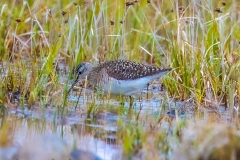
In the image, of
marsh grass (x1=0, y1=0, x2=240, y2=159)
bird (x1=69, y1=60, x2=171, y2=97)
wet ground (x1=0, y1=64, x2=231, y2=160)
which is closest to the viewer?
wet ground (x1=0, y1=64, x2=231, y2=160)

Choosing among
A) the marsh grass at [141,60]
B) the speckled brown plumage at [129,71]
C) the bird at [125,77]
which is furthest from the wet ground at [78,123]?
the speckled brown plumage at [129,71]

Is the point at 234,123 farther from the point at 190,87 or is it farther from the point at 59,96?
the point at 59,96

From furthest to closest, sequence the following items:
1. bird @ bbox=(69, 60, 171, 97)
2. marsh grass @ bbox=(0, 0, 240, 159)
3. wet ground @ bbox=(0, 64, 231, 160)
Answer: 1. bird @ bbox=(69, 60, 171, 97)
2. marsh grass @ bbox=(0, 0, 240, 159)
3. wet ground @ bbox=(0, 64, 231, 160)

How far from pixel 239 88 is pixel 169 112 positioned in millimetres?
914

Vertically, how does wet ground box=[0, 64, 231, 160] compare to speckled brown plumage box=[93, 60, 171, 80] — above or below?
below

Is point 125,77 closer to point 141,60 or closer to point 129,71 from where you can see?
point 129,71

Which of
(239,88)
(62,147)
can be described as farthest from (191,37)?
(62,147)

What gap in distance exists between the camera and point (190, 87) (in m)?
8.52

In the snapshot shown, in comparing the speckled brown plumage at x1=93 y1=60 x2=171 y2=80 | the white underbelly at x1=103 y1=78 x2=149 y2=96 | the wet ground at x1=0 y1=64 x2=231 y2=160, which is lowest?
the wet ground at x1=0 y1=64 x2=231 y2=160

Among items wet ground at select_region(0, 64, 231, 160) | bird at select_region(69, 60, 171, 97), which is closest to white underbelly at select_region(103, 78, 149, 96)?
bird at select_region(69, 60, 171, 97)

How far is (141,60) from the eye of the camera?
10750 mm

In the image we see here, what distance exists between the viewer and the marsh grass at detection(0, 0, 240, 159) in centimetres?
594

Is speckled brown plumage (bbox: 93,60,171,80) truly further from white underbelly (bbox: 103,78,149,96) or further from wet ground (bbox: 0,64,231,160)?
wet ground (bbox: 0,64,231,160)

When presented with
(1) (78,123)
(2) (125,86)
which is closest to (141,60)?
(2) (125,86)
